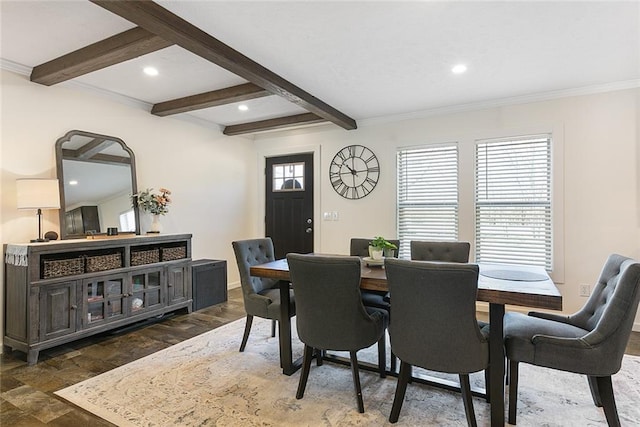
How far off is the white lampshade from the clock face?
3306 millimetres

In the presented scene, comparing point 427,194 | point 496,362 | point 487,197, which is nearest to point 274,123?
→ point 427,194

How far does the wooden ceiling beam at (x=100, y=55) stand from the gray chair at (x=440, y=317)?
2.23 meters

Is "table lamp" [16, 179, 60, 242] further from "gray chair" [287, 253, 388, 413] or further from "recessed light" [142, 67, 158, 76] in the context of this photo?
"gray chair" [287, 253, 388, 413]

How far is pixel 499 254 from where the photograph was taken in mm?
4027

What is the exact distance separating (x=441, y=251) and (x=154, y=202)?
324 centimetres

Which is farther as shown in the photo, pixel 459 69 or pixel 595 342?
pixel 459 69

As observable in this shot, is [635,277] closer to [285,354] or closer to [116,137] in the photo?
[285,354]

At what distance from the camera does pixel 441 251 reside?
3.02 metres

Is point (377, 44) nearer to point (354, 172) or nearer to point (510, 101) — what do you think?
point (510, 101)

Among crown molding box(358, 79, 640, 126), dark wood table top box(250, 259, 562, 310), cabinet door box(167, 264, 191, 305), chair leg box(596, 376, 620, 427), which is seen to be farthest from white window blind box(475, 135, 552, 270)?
cabinet door box(167, 264, 191, 305)

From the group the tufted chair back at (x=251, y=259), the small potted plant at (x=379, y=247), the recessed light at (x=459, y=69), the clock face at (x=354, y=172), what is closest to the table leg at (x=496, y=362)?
the small potted plant at (x=379, y=247)

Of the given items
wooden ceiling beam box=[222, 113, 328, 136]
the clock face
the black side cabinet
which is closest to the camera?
the black side cabinet

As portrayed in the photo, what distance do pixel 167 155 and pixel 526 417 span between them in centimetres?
443

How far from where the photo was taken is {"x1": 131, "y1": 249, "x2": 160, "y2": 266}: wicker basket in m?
3.55
